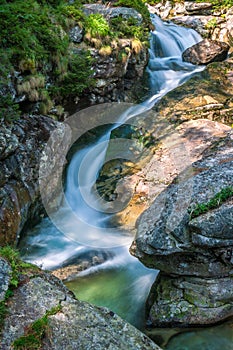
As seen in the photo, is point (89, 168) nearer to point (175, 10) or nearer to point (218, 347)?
point (218, 347)

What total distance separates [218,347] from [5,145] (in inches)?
180

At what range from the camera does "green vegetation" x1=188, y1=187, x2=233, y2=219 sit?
469 cm

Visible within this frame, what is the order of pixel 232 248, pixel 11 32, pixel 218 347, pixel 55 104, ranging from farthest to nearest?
1. pixel 55 104
2. pixel 11 32
3. pixel 232 248
4. pixel 218 347

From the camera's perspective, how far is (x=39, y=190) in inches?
253

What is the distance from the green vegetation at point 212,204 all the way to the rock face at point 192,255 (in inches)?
0.6

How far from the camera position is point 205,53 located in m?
13.7

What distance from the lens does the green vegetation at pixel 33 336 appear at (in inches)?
105

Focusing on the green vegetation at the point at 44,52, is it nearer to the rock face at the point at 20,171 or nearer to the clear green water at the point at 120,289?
the rock face at the point at 20,171

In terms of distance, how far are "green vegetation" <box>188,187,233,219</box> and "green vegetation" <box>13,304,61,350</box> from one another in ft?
8.78

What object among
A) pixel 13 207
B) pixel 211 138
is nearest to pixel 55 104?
pixel 13 207

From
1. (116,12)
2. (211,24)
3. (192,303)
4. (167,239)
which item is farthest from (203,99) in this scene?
(211,24)

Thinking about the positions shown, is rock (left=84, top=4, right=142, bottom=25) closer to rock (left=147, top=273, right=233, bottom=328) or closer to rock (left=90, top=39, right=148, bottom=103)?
rock (left=90, top=39, right=148, bottom=103)

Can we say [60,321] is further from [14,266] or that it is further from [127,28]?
[127,28]

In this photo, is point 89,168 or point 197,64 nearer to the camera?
point 89,168
